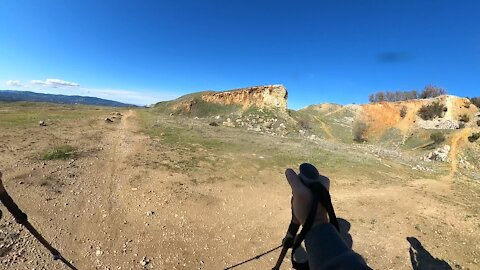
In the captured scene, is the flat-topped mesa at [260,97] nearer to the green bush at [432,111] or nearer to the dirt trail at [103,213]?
the green bush at [432,111]

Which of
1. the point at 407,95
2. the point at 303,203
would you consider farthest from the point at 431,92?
the point at 303,203

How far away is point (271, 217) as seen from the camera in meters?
13.4

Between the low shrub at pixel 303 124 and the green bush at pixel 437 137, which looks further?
the low shrub at pixel 303 124

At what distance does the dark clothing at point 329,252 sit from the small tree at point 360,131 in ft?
175

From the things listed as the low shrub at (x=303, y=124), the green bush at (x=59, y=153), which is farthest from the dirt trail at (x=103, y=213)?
the low shrub at (x=303, y=124)

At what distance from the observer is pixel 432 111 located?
158ft

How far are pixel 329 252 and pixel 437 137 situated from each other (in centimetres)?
4496

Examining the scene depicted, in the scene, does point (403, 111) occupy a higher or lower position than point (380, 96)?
lower

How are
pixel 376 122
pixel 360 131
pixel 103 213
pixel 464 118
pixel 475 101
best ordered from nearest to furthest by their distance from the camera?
pixel 103 213
pixel 464 118
pixel 475 101
pixel 360 131
pixel 376 122

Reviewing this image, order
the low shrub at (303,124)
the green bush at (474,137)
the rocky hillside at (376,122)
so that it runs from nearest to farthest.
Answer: the green bush at (474,137), the rocky hillside at (376,122), the low shrub at (303,124)

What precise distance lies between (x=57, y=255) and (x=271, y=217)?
1075cm

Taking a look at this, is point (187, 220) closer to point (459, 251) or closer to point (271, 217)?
point (271, 217)

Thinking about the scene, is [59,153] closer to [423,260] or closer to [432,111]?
[423,260]

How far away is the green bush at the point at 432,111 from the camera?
4769cm
